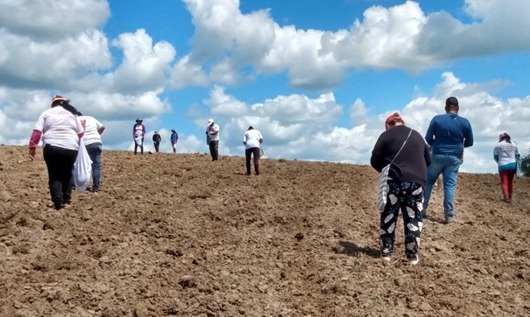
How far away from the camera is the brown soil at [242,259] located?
231 inches

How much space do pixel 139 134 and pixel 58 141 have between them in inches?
616

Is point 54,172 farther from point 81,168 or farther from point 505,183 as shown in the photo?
point 505,183

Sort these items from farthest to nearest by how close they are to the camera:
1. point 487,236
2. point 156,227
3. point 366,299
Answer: point 487,236 → point 156,227 → point 366,299

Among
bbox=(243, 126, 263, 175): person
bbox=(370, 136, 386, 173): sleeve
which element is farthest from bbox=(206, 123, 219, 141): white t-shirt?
bbox=(370, 136, 386, 173): sleeve

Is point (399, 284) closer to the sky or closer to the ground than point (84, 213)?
closer to the ground

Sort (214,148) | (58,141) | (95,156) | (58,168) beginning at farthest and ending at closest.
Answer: (214,148) → (95,156) → (58,168) → (58,141)

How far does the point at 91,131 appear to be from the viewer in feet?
35.0

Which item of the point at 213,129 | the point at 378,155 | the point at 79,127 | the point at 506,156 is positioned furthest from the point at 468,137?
the point at 213,129

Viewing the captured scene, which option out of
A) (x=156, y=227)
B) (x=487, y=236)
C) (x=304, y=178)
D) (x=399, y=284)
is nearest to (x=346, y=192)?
(x=304, y=178)

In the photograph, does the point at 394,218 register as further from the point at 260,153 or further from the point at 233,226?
the point at 260,153

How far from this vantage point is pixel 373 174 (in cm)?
1780

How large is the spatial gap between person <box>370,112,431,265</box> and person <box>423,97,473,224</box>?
217 cm

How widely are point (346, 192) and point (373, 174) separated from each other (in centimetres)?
493

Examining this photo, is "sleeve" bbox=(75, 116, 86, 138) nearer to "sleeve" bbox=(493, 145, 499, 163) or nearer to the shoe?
the shoe
